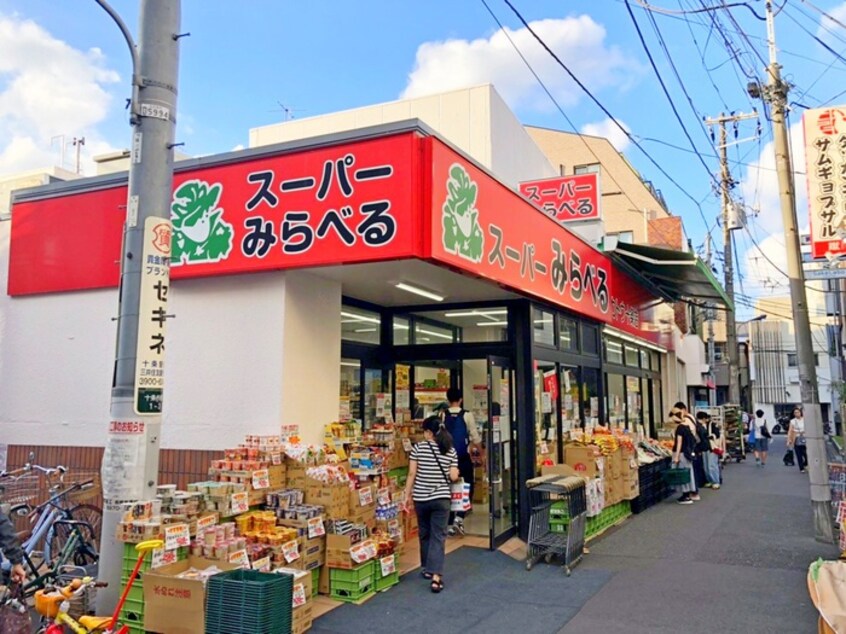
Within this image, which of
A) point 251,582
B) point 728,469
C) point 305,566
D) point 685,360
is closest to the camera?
point 251,582

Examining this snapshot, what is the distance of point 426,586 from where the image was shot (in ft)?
22.8

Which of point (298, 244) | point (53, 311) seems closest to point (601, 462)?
point (298, 244)

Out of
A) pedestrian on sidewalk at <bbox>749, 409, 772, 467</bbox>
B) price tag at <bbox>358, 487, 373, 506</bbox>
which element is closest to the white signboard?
price tag at <bbox>358, 487, 373, 506</bbox>

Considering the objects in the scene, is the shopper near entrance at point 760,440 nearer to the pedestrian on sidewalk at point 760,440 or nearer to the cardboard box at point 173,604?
the pedestrian on sidewalk at point 760,440

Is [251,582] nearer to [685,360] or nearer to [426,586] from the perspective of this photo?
[426,586]

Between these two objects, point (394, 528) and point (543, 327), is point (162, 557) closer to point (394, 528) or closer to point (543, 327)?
point (394, 528)

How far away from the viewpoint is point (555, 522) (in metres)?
7.96

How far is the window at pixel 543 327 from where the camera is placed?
381 inches

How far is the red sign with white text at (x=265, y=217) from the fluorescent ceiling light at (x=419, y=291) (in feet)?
5.77

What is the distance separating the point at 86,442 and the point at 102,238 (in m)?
2.58

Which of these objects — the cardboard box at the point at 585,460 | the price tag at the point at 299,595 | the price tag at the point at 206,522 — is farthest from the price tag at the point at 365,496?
the cardboard box at the point at 585,460

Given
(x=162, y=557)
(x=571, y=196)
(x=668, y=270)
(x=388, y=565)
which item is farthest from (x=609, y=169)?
(x=162, y=557)

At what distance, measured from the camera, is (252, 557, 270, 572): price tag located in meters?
5.68

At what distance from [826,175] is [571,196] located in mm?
5898
